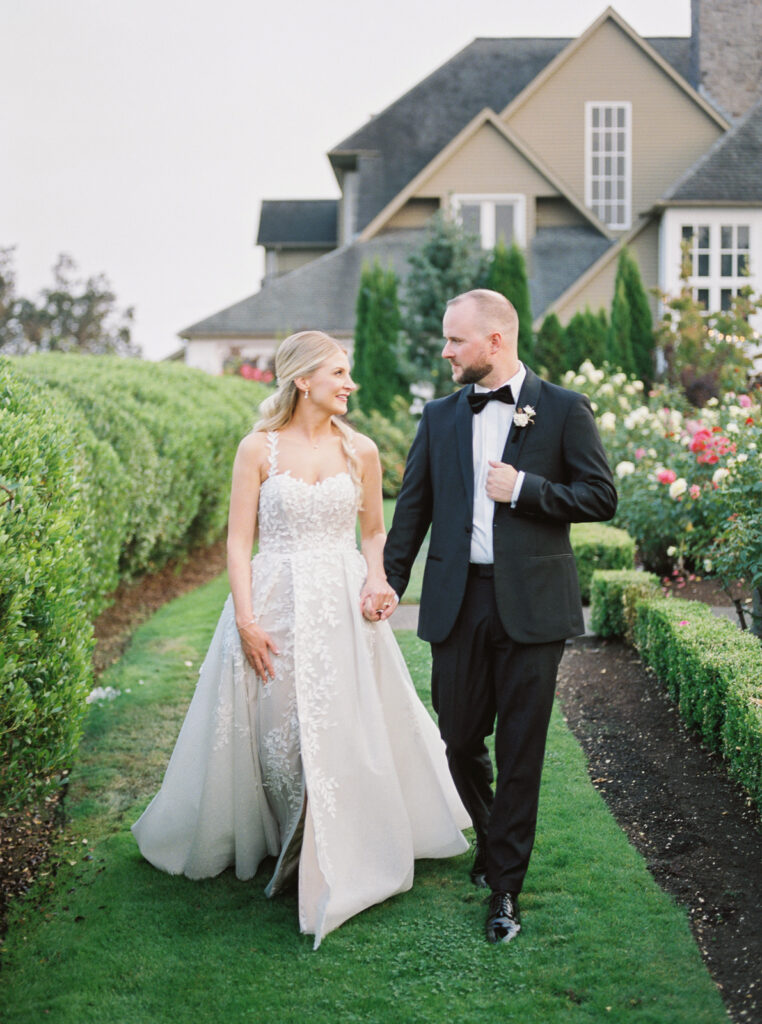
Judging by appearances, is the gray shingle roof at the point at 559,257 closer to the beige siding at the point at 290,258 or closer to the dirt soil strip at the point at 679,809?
the beige siding at the point at 290,258

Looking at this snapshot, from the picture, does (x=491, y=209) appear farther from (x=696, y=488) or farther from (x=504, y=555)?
(x=504, y=555)

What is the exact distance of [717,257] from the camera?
80.7 ft

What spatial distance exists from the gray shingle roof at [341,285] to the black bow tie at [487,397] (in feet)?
73.3

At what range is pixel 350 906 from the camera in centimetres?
389

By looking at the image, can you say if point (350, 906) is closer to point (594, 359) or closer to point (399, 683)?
point (399, 683)

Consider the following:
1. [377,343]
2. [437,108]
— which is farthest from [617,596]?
[437,108]

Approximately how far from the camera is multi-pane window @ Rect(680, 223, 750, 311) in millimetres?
24484

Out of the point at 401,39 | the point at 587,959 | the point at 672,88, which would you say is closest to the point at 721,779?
the point at 587,959

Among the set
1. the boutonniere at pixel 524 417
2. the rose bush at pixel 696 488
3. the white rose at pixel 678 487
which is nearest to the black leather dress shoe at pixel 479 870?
the boutonniere at pixel 524 417

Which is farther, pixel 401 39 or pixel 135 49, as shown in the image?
pixel 401 39

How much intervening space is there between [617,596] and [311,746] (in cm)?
428

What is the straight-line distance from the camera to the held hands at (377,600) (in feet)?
13.6

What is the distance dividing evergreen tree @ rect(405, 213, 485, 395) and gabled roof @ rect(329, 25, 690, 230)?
754 centimetres

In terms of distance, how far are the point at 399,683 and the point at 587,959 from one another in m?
1.22
